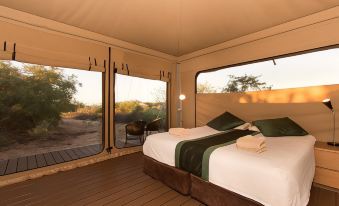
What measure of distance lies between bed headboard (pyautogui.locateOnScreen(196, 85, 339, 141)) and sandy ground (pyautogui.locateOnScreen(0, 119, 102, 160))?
12.3 feet

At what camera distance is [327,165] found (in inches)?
108

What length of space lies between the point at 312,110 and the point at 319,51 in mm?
1154

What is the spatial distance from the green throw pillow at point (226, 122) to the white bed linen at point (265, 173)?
62.1 inches

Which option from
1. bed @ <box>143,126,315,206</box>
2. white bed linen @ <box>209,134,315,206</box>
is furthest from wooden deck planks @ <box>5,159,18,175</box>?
white bed linen @ <box>209,134,315,206</box>

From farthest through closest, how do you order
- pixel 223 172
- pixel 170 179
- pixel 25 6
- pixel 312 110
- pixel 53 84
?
1. pixel 53 84
2. pixel 312 110
3. pixel 25 6
4. pixel 170 179
5. pixel 223 172

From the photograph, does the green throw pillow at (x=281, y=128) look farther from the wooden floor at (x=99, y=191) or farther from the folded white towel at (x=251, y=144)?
the folded white towel at (x=251, y=144)

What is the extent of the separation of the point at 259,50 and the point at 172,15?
2.24 meters

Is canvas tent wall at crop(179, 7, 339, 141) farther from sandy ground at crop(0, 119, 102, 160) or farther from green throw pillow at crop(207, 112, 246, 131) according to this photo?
sandy ground at crop(0, 119, 102, 160)

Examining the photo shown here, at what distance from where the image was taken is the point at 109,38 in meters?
4.33

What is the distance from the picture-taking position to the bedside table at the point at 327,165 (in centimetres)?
266

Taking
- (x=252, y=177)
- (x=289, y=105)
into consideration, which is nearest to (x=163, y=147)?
(x=252, y=177)

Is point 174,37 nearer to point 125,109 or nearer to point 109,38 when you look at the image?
point 109,38

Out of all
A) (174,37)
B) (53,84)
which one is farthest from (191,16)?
(53,84)

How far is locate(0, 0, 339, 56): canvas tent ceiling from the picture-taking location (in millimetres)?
2947
